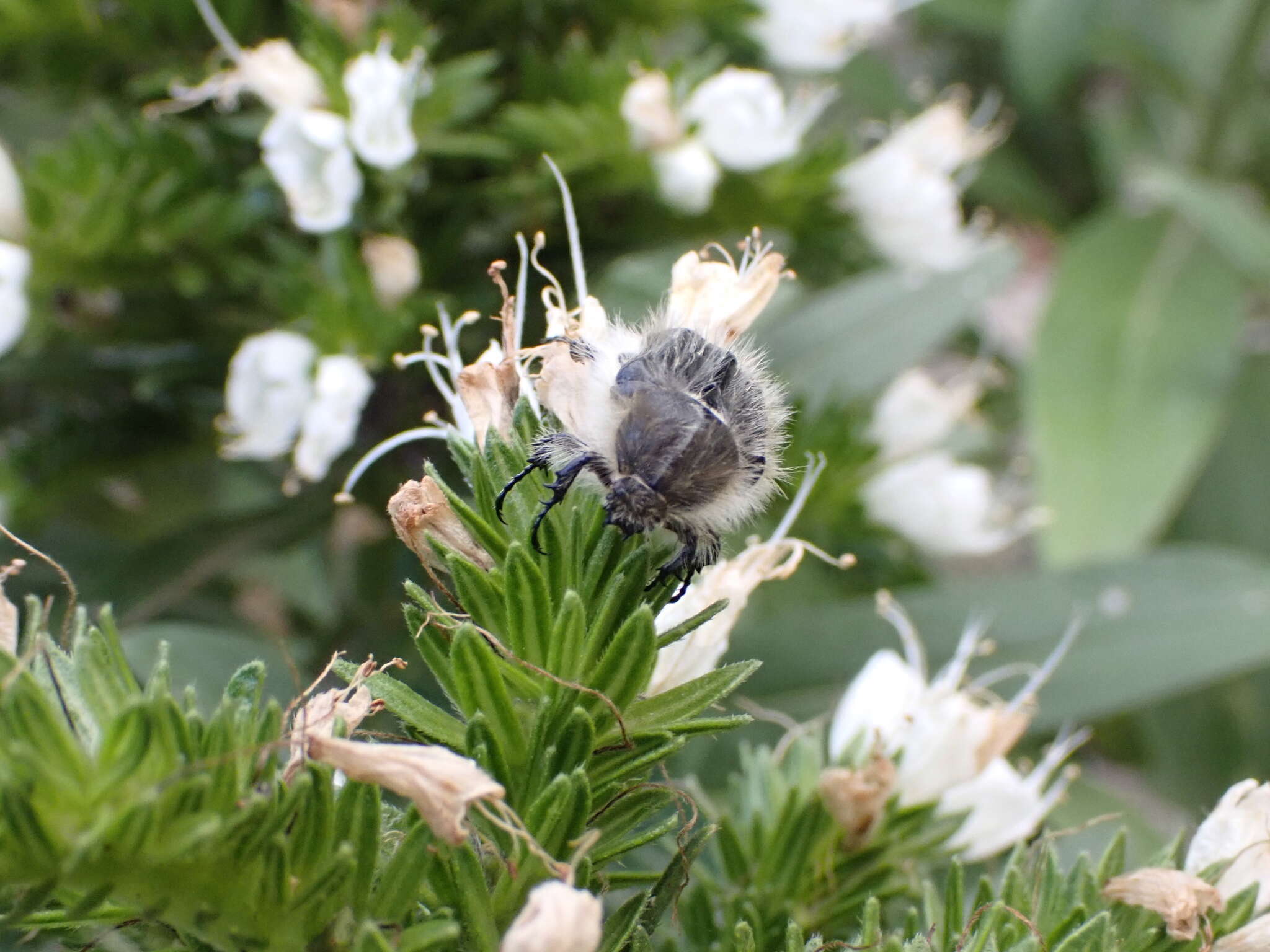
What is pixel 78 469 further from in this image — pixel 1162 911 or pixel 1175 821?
pixel 1175 821

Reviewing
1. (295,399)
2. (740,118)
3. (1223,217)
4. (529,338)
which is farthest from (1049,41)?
(295,399)

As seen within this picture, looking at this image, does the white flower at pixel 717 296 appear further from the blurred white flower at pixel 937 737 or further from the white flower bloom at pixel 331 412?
the white flower bloom at pixel 331 412

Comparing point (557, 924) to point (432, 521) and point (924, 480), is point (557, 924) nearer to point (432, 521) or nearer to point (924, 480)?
point (432, 521)

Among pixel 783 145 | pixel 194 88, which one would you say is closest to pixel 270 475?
pixel 194 88

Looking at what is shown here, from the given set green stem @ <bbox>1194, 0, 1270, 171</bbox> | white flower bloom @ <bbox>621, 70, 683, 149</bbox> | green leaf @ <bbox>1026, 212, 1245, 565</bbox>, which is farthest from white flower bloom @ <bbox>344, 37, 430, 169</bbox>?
green stem @ <bbox>1194, 0, 1270, 171</bbox>

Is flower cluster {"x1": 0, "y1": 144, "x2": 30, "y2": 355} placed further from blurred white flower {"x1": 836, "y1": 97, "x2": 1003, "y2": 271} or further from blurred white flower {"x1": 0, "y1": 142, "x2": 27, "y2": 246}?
blurred white flower {"x1": 836, "y1": 97, "x2": 1003, "y2": 271}
